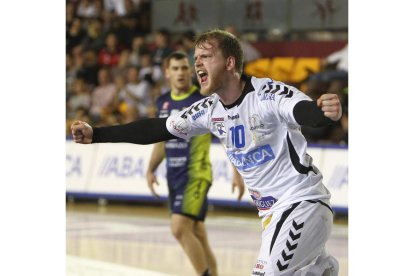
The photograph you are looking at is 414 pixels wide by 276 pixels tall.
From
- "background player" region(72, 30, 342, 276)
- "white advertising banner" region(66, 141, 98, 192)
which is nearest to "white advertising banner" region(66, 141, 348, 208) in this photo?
"white advertising banner" region(66, 141, 98, 192)

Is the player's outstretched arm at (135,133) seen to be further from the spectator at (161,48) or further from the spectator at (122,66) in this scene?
the spectator at (122,66)

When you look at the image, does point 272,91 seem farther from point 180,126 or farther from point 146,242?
point 146,242

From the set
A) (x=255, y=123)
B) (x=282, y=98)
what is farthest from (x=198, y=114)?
(x=282, y=98)

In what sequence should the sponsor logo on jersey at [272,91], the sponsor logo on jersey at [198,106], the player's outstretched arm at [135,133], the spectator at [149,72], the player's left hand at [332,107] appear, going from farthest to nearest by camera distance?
1. the spectator at [149,72]
2. the player's outstretched arm at [135,133]
3. the sponsor logo on jersey at [198,106]
4. the sponsor logo on jersey at [272,91]
5. the player's left hand at [332,107]

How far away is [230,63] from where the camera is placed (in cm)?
579

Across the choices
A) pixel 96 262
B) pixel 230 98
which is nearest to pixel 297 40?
pixel 96 262

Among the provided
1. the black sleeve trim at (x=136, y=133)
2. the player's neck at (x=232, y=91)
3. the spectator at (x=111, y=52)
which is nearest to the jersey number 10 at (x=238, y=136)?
the player's neck at (x=232, y=91)

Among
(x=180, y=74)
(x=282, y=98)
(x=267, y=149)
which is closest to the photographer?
(x=282, y=98)

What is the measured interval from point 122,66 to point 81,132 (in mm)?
14309

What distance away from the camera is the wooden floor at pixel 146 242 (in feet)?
33.7

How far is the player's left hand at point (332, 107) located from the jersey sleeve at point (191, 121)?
1416 mm
